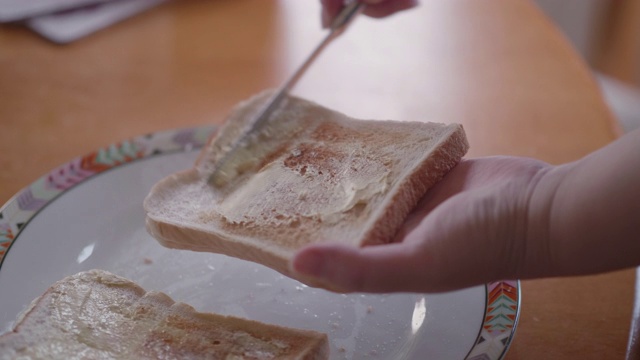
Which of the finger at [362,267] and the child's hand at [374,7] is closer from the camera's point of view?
the finger at [362,267]

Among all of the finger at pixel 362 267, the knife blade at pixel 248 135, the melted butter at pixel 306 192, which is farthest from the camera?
the knife blade at pixel 248 135

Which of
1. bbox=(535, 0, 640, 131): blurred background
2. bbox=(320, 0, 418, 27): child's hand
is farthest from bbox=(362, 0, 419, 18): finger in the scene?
bbox=(535, 0, 640, 131): blurred background

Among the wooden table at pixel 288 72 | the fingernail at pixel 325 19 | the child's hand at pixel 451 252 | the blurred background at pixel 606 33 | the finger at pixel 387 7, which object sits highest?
the finger at pixel 387 7

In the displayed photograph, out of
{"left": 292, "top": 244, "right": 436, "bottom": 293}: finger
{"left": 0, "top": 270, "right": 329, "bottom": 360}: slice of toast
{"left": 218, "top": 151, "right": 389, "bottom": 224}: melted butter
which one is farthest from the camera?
{"left": 218, "top": 151, "right": 389, "bottom": 224}: melted butter

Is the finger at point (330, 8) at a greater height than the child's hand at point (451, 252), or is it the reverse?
the finger at point (330, 8)

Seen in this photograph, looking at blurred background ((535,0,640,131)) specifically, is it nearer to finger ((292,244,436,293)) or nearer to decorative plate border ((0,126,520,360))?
decorative plate border ((0,126,520,360))

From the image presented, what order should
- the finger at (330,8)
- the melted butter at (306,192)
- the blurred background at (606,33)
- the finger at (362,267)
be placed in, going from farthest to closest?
the blurred background at (606,33)
the finger at (330,8)
the melted butter at (306,192)
the finger at (362,267)

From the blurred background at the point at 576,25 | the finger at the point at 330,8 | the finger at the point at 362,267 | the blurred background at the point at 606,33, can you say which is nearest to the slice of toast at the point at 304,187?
the finger at the point at 362,267

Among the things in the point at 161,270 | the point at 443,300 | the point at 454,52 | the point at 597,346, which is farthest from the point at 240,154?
the point at 454,52

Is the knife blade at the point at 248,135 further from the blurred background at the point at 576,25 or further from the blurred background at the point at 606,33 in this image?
the blurred background at the point at 606,33
